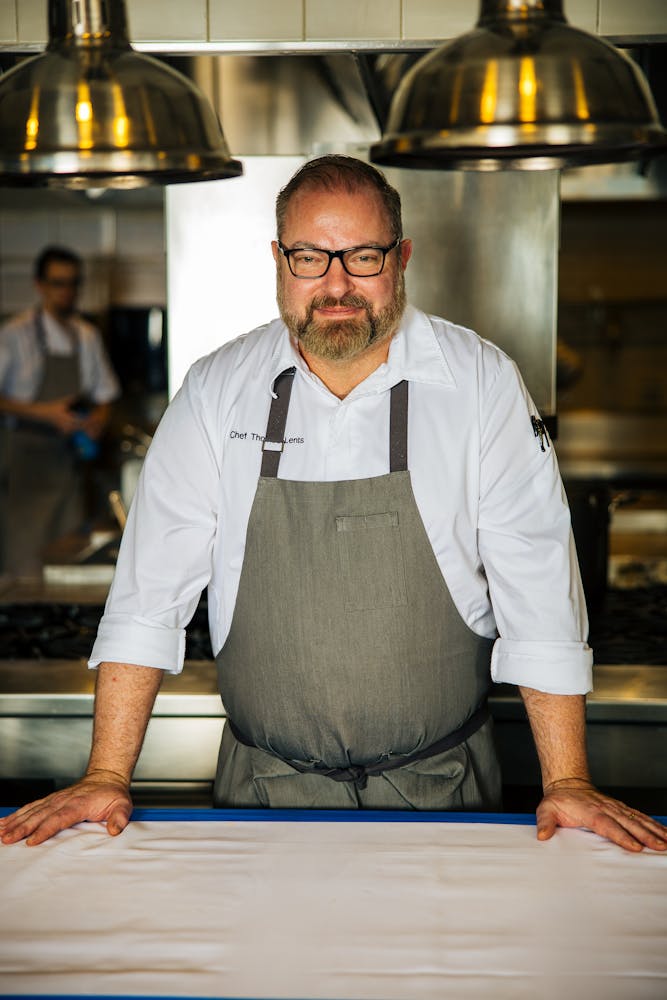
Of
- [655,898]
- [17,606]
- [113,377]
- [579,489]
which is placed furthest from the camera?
[113,377]

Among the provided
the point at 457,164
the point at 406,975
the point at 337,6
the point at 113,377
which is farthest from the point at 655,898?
the point at 113,377

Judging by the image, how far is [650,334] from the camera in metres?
5.66

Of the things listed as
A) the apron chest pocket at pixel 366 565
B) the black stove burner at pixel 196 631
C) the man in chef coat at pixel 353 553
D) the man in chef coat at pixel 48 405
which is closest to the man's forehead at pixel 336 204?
the man in chef coat at pixel 353 553

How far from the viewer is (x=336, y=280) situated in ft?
5.20

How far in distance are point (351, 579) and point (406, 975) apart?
1.96 ft

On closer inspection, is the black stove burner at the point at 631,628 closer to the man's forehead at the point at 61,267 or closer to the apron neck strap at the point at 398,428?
the apron neck strap at the point at 398,428

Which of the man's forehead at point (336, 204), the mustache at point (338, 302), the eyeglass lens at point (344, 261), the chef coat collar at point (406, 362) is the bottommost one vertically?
the chef coat collar at point (406, 362)

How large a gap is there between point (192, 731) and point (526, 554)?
0.85 meters

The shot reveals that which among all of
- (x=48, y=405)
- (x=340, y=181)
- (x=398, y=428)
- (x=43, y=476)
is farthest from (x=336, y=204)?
(x=43, y=476)

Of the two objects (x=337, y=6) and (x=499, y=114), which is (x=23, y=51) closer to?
(x=337, y=6)

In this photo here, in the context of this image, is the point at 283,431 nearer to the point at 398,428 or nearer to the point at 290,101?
the point at 398,428

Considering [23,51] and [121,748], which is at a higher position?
[23,51]

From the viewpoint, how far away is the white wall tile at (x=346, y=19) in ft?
7.32

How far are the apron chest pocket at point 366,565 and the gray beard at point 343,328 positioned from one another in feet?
0.74
